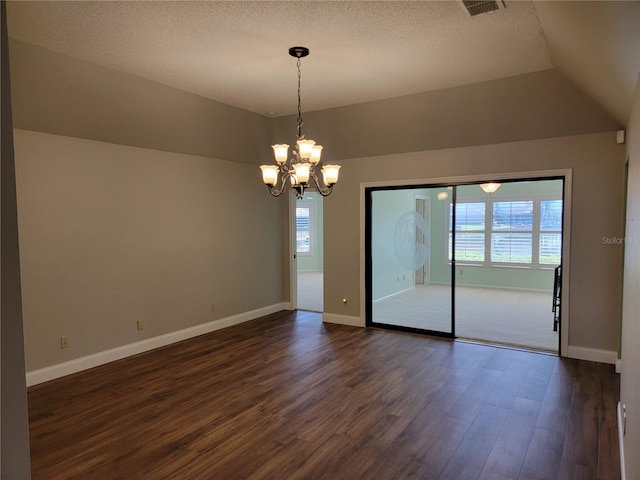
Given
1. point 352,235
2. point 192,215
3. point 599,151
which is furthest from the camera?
point 352,235

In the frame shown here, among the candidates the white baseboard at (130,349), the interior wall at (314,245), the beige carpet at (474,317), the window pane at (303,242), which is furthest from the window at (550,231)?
the window pane at (303,242)

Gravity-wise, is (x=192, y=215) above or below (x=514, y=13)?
below

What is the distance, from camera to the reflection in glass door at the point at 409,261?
5.82m

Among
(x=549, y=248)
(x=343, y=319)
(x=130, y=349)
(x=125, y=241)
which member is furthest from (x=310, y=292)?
(x=549, y=248)

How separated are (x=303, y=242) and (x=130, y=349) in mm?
8077

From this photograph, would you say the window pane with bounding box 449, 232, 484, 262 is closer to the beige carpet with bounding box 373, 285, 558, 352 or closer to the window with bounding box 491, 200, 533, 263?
the window with bounding box 491, 200, 533, 263

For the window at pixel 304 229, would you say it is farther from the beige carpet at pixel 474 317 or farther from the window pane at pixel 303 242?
the beige carpet at pixel 474 317

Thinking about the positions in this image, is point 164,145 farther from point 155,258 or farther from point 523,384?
point 523,384

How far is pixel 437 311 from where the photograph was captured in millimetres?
5977

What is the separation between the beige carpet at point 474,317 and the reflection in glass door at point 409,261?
1cm

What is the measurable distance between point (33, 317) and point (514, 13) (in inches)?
197

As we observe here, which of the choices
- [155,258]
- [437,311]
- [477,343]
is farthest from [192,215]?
[477,343]

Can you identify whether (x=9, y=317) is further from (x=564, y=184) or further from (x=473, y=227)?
(x=473, y=227)

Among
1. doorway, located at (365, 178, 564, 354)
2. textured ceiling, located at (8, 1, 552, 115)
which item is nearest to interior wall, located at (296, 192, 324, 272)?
doorway, located at (365, 178, 564, 354)
